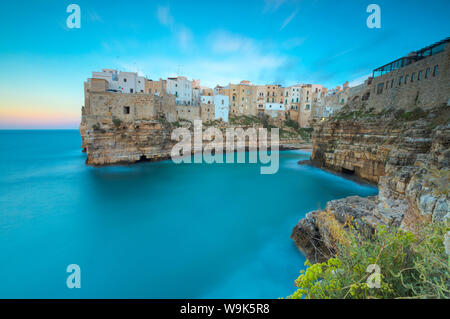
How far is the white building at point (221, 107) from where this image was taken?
32.7 meters

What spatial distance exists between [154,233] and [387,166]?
12000 millimetres

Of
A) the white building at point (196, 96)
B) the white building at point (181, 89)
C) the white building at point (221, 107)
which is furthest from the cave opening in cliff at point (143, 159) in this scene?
the white building at point (196, 96)

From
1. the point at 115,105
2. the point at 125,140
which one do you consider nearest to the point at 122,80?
the point at 115,105

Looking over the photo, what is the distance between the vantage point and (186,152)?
88.1 ft

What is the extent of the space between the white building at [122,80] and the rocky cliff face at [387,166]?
24.6 m

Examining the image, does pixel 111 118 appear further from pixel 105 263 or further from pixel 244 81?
pixel 244 81

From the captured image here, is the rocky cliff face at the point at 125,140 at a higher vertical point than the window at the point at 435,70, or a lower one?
lower

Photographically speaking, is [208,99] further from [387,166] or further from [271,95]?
[387,166]

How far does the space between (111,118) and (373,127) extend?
23.7 m

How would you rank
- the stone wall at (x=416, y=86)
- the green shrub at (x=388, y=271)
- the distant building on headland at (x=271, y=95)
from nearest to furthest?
1. the green shrub at (x=388, y=271)
2. the stone wall at (x=416, y=86)
3. the distant building on headland at (x=271, y=95)

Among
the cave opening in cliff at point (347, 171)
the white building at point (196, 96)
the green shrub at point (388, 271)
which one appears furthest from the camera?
the white building at point (196, 96)

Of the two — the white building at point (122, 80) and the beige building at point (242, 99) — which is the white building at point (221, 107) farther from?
the white building at point (122, 80)

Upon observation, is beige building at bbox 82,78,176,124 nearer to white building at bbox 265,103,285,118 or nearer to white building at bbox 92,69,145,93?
white building at bbox 92,69,145,93

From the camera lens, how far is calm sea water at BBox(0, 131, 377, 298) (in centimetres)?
612
